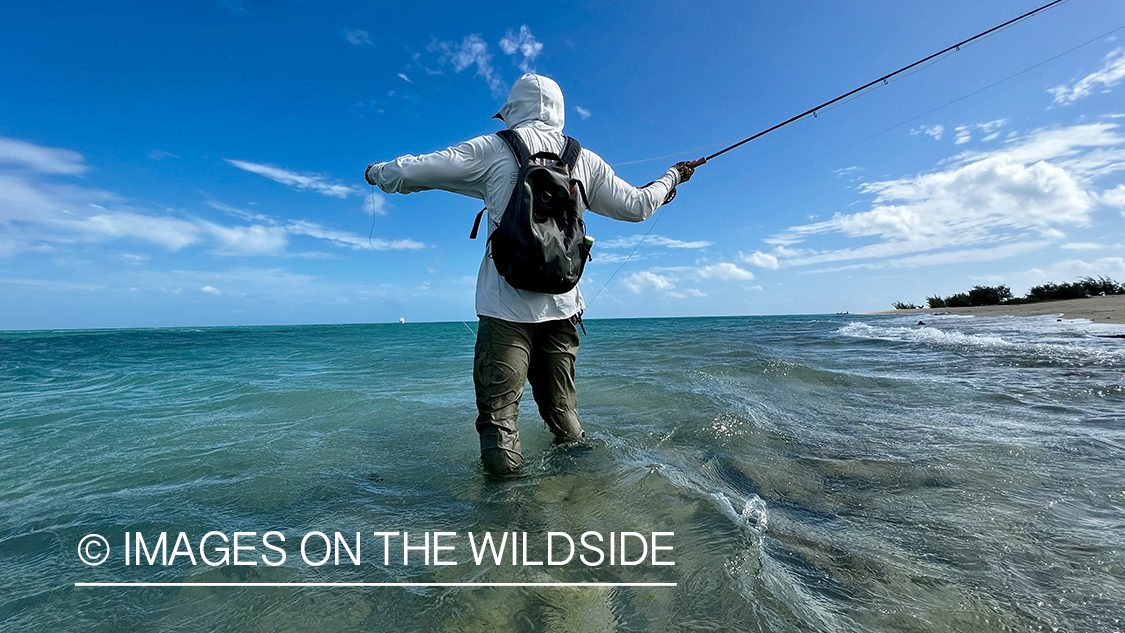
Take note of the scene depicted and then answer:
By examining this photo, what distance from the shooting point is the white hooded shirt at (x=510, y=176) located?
2607 mm

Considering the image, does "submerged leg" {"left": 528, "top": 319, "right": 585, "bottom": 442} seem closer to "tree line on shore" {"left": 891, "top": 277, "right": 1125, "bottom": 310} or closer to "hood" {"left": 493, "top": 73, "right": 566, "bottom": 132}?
"hood" {"left": 493, "top": 73, "right": 566, "bottom": 132}

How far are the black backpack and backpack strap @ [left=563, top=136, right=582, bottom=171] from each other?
0.06 metres

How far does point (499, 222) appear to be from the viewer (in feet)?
8.96

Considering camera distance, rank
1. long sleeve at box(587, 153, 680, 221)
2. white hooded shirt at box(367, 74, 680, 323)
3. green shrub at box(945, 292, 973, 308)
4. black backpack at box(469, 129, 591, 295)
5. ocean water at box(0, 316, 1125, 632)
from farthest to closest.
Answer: green shrub at box(945, 292, 973, 308) < long sleeve at box(587, 153, 680, 221) < white hooded shirt at box(367, 74, 680, 323) < black backpack at box(469, 129, 591, 295) < ocean water at box(0, 316, 1125, 632)

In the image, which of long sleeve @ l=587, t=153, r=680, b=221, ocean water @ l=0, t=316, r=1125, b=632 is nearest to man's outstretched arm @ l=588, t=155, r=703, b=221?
long sleeve @ l=587, t=153, r=680, b=221

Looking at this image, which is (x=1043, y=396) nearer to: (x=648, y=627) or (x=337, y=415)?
(x=648, y=627)

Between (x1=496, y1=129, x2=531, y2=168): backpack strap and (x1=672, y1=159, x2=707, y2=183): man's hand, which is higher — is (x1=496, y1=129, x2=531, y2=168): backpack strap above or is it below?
below

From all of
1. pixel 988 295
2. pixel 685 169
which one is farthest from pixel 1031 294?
pixel 685 169

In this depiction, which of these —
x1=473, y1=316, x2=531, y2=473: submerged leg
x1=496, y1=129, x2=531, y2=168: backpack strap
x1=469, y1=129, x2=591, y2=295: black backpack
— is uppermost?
x1=496, y1=129, x2=531, y2=168: backpack strap

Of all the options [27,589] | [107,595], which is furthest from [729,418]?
[27,589]

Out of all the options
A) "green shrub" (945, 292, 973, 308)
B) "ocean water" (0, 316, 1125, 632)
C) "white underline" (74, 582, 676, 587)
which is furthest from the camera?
"green shrub" (945, 292, 973, 308)

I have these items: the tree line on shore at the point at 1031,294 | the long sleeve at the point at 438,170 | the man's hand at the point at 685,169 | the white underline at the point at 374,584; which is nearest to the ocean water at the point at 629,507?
the white underline at the point at 374,584

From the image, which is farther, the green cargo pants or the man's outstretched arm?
the man's outstretched arm

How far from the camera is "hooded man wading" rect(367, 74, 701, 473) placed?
8.70 ft
